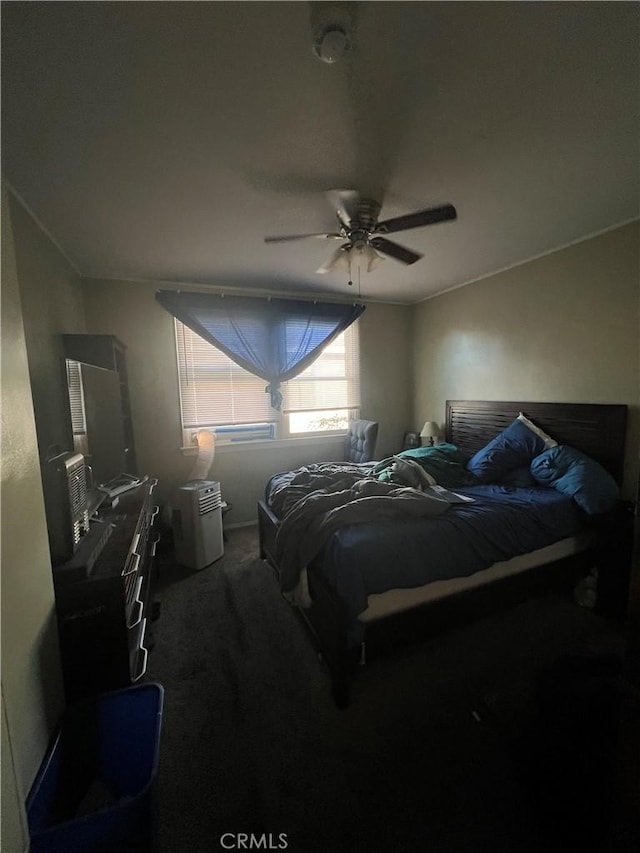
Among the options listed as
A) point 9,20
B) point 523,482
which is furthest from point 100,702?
point 523,482

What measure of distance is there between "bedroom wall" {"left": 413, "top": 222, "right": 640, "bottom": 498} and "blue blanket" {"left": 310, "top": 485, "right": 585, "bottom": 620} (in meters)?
0.80

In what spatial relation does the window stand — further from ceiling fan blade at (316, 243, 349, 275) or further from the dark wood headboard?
ceiling fan blade at (316, 243, 349, 275)

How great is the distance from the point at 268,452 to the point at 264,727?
101 inches

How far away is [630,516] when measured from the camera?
2.11 meters

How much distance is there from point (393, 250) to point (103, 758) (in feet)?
9.56

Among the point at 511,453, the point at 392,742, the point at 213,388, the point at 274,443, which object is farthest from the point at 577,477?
the point at 213,388

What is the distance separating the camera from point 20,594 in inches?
38.0

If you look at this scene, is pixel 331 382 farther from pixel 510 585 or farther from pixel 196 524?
pixel 510 585

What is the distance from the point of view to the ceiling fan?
167cm

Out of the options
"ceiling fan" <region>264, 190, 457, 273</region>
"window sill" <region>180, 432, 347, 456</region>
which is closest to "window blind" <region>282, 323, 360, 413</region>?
"window sill" <region>180, 432, 347, 456</region>

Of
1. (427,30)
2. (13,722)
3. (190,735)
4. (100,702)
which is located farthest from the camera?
(190,735)

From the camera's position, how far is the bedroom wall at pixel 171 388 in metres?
3.09

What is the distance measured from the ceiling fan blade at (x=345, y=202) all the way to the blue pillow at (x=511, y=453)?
2.16m

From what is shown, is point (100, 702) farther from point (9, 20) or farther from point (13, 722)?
point (9, 20)
